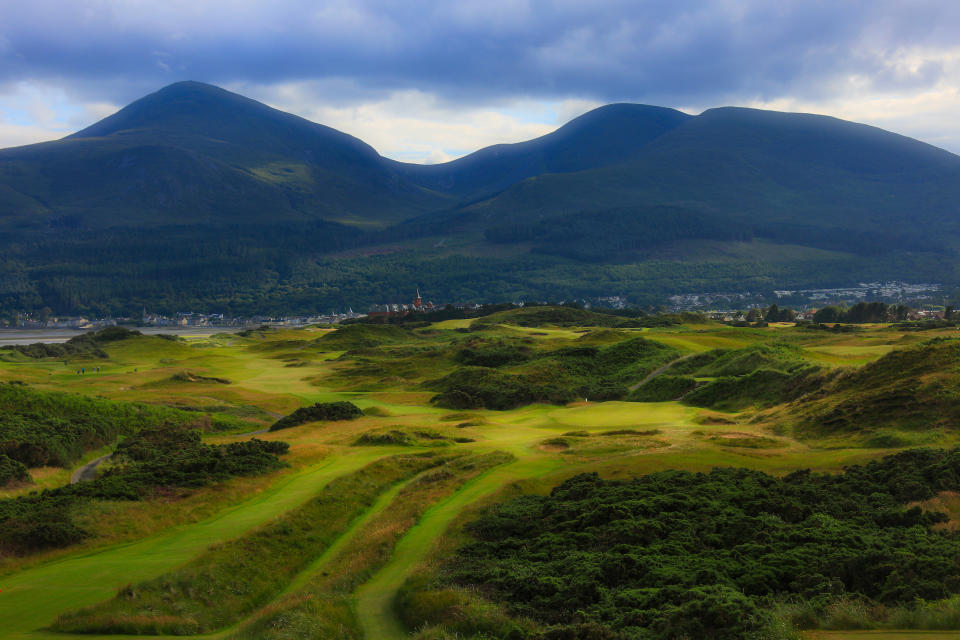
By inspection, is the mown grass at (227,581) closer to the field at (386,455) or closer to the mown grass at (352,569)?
the field at (386,455)

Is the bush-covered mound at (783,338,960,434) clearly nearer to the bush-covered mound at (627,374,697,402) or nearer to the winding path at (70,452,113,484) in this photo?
the bush-covered mound at (627,374,697,402)

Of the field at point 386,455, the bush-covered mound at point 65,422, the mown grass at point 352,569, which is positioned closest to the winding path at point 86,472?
the field at point 386,455

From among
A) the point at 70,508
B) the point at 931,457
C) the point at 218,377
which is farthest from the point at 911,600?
the point at 218,377

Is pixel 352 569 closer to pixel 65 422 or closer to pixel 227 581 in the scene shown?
pixel 227 581

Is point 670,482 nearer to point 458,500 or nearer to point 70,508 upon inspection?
point 458,500

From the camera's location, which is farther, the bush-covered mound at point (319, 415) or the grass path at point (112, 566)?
the bush-covered mound at point (319, 415)

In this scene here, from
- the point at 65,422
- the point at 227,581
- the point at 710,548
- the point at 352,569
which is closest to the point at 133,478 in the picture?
the point at 227,581

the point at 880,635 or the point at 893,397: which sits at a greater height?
the point at 880,635
